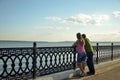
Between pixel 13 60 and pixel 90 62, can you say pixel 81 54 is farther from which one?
pixel 13 60

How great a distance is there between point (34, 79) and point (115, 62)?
8.58 metres

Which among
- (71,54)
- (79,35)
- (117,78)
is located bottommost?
(117,78)

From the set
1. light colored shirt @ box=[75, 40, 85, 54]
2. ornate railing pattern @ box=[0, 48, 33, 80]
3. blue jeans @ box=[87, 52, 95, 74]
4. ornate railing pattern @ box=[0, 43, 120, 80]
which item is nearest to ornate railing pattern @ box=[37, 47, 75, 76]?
ornate railing pattern @ box=[0, 43, 120, 80]

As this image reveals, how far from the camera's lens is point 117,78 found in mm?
11281

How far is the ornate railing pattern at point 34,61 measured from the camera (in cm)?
849

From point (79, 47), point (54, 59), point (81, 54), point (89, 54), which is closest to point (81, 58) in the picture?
point (81, 54)

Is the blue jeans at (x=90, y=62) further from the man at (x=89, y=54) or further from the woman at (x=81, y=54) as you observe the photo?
the woman at (x=81, y=54)

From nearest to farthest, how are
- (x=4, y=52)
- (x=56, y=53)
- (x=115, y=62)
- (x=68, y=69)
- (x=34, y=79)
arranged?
(x=4, y=52) → (x=34, y=79) → (x=56, y=53) → (x=68, y=69) → (x=115, y=62)

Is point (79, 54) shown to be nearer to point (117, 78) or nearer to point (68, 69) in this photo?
point (68, 69)

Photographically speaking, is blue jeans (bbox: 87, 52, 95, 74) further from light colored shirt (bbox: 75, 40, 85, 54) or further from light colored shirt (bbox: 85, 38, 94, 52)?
light colored shirt (bbox: 75, 40, 85, 54)

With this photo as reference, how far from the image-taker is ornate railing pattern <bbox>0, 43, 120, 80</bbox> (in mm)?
8492

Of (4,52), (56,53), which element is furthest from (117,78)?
(4,52)

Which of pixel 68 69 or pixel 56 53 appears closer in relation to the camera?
pixel 56 53

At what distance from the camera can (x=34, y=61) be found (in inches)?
376
